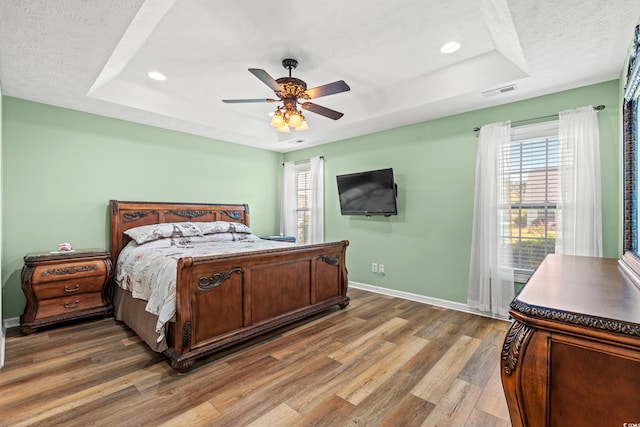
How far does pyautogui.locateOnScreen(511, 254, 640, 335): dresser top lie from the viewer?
2.53ft

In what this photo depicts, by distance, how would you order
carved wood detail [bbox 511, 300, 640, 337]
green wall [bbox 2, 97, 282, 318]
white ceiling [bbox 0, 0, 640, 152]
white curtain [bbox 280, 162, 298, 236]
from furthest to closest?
white curtain [bbox 280, 162, 298, 236] → green wall [bbox 2, 97, 282, 318] → white ceiling [bbox 0, 0, 640, 152] → carved wood detail [bbox 511, 300, 640, 337]

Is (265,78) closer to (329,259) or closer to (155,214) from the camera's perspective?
(329,259)

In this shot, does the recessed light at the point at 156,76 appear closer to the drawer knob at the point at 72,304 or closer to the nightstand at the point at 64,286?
the nightstand at the point at 64,286

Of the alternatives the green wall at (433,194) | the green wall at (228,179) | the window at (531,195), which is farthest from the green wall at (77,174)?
the window at (531,195)

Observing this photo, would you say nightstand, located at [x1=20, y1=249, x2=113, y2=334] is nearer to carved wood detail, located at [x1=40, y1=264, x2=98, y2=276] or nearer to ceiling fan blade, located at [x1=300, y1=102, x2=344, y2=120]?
carved wood detail, located at [x1=40, y1=264, x2=98, y2=276]

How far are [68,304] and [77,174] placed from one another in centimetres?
157

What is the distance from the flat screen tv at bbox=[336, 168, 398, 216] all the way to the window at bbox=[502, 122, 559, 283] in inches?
56.7

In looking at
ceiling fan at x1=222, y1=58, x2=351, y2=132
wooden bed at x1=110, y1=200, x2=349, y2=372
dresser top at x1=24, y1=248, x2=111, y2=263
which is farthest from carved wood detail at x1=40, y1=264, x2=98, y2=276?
ceiling fan at x1=222, y1=58, x2=351, y2=132

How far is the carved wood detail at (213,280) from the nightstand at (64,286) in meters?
1.77

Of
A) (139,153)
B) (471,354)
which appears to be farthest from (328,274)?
(139,153)

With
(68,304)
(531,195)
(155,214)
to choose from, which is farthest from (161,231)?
(531,195)

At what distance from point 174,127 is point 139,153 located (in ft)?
2.04

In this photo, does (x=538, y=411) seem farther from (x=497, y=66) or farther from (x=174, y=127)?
(x=174, y=127)

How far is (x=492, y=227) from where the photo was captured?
3.45 m
